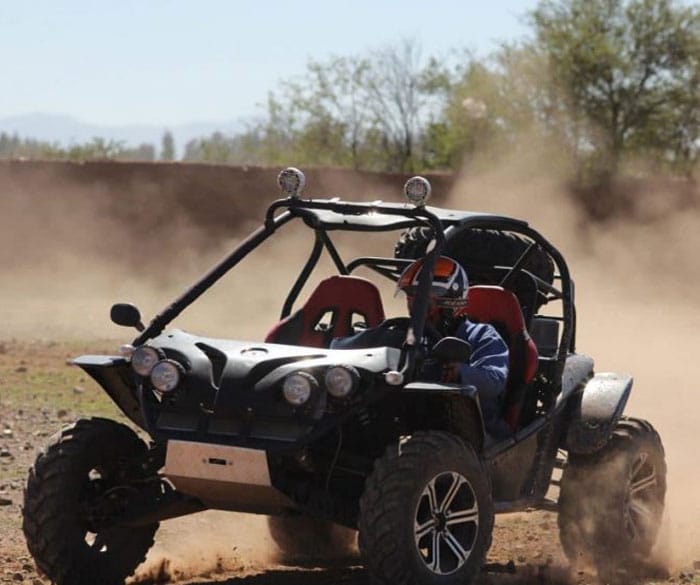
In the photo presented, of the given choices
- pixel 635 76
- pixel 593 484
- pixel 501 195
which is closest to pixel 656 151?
pixel 635 76

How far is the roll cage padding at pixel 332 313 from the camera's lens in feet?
28.0

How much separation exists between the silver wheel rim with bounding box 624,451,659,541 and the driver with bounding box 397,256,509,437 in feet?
3.93

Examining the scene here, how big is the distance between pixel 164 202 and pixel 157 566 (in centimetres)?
1973

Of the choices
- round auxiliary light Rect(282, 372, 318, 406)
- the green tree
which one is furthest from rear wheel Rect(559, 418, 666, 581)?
the green tree

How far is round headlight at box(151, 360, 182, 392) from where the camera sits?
Answer: 709 cm

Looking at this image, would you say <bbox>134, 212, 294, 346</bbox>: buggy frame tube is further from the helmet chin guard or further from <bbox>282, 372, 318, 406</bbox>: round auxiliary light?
<bbox>282, 372, 318, 406</bbox>: round auxiliary light

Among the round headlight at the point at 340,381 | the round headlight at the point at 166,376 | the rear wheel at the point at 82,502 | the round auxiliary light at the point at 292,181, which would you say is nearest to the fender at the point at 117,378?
the rear wheel at the point at 82,502

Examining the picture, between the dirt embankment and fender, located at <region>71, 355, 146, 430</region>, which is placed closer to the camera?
fender, located at <region>71, 355, 146, 430</region>

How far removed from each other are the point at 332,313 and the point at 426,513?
70.6 inches

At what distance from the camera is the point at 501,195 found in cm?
2819

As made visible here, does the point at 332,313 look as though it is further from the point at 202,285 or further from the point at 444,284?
the point at 444,284

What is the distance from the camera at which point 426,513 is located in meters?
7.02

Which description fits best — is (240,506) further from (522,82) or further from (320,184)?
(522,82)

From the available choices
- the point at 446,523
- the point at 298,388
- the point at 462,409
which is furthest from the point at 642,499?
the point at 298,388
